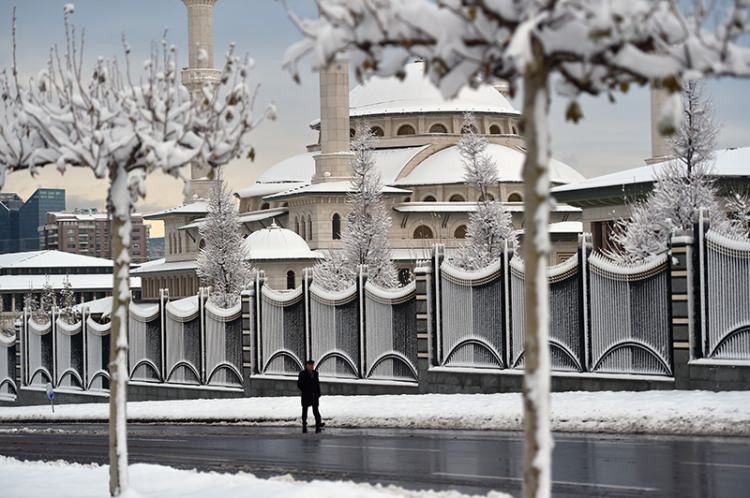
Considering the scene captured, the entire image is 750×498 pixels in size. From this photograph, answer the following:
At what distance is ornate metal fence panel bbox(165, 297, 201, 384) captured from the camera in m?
34.5

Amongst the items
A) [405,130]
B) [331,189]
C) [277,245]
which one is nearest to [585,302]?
[277,245]

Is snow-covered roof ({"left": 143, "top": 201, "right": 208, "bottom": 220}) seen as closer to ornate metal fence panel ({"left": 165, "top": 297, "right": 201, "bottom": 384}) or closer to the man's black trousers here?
ornate metal fence panel ({"left": 165, "top": 297, "right": 201, "bottom": 384})

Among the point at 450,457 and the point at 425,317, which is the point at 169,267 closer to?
the point at 425,317

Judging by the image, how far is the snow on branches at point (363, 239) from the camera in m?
60.9

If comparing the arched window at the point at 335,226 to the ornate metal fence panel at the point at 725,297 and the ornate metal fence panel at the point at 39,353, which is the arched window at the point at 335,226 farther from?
the ornate metal fence panel at the point at 725,297

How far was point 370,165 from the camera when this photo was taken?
65.5 m

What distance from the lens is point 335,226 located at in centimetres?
9394

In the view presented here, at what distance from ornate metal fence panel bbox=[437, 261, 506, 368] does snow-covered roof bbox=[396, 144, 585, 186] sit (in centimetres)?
7056

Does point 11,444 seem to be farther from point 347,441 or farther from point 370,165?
point 370,165

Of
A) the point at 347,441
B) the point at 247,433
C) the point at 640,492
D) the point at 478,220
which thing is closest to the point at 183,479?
the point at 640,492

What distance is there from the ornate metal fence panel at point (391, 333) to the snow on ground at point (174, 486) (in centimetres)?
1234

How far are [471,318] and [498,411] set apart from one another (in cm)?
422

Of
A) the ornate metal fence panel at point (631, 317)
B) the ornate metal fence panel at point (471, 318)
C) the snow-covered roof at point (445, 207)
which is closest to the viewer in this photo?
the ornate metal fence panel at point (631, 317)

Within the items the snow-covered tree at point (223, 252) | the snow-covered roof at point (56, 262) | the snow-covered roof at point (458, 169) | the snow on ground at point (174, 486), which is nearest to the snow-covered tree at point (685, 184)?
the snow-covered tree at point (223, 252)
